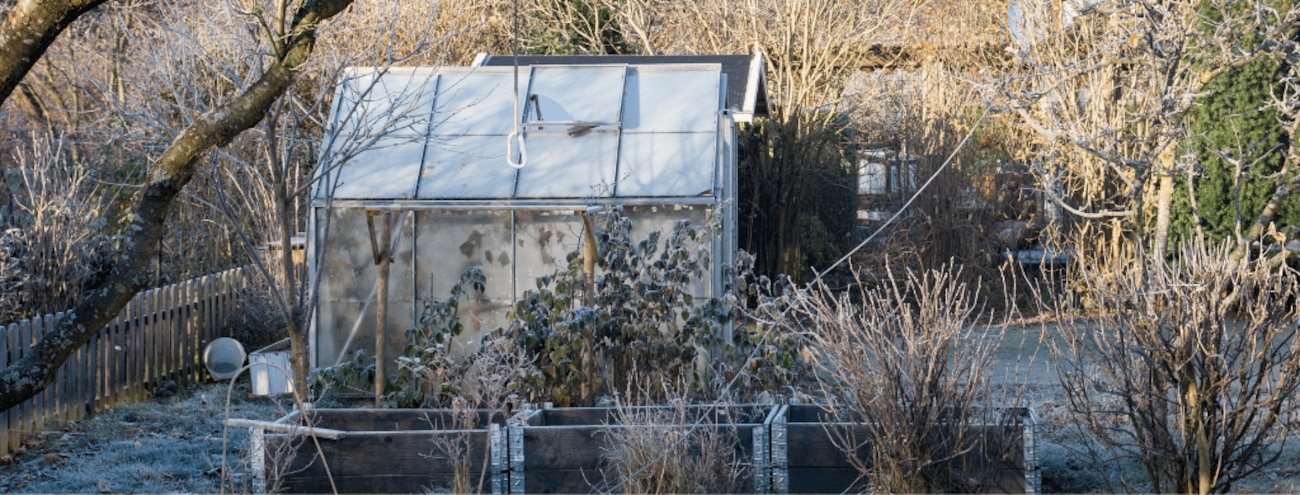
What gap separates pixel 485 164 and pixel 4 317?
355 centimetres

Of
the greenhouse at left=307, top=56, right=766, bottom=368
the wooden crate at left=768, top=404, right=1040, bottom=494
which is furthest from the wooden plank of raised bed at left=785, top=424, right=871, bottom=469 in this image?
the greenhouse at left=307, top=56, right=766, bottom=368

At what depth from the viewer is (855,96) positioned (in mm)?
18031

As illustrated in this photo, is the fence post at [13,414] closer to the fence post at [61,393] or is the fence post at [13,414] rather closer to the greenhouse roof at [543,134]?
the fence post at [61,393]

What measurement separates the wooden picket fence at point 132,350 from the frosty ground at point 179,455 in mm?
145

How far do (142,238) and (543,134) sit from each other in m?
4.49

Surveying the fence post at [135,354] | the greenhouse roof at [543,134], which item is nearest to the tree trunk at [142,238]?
the greenhouse roof at [543,134]

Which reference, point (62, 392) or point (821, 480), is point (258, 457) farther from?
point (62, 392)

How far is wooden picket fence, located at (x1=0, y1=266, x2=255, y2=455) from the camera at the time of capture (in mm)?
7406

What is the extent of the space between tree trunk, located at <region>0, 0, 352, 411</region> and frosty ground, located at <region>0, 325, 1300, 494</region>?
768 millimetres

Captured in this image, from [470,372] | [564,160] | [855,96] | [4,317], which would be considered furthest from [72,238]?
[855,96]

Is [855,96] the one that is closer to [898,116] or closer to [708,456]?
[898,116]

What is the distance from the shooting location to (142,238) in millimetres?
4848

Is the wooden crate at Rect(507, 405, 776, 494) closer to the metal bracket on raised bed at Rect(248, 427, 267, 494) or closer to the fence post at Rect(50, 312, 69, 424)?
the metal bracket on raised bed at Rect(248, 427, 267, 494)

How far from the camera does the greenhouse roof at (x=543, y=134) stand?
8.66 meters
